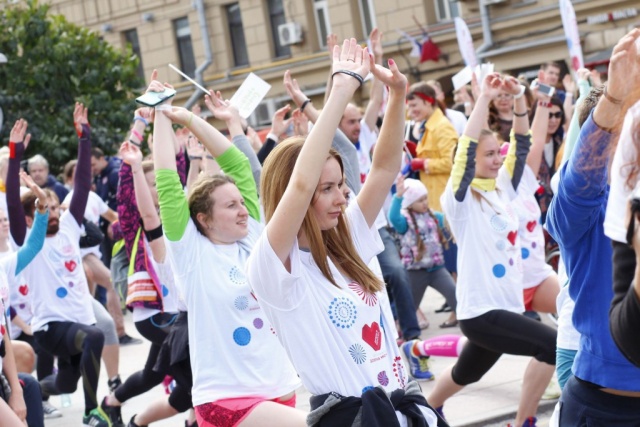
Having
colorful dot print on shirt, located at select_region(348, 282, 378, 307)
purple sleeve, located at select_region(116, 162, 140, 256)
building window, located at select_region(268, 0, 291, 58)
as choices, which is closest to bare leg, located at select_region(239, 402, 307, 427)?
colorful dot print on shirt, located at select_region(348, 282, 378, 307)

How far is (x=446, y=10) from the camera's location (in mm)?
24172

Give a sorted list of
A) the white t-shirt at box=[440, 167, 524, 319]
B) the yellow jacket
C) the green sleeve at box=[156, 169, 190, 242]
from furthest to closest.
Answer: the yellow jacket
the white t-shirt at box=[440, 167, 524, 319]
the green sleeve at box=[156, 169, 190, 242]

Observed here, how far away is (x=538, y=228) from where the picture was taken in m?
7.69

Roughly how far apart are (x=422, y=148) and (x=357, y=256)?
23.7 feet

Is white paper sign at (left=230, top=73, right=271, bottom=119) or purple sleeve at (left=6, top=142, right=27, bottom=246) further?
purple sleeve at (left=6, top=142, right=27, bottom=246)

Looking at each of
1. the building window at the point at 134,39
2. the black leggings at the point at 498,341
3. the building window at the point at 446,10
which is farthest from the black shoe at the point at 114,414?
the building window at the point at 134,39

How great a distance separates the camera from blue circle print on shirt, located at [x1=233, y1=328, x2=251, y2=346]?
5.09 m

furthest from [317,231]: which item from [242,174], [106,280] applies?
[106,280]

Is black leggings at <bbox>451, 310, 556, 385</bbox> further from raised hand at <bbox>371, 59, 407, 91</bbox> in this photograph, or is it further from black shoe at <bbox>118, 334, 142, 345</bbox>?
black shoe at <bbox>118, 334, 142, 345</bbox>

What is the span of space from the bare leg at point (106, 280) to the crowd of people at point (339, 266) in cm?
190

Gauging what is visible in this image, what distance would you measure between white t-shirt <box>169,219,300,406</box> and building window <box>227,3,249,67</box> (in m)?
23.5

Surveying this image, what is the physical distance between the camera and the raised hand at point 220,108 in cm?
583

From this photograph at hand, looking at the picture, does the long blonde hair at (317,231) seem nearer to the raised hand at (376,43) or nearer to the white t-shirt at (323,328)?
the white t-shirt at (323,328)

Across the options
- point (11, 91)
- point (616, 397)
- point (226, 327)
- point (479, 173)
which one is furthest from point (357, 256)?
point (11, 91)
